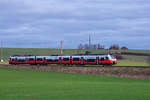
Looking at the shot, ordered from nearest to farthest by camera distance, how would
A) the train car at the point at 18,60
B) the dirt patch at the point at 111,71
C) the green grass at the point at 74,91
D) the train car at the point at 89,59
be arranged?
the green grass at the point at 74,91 → the dirt patch at the point at 111,71 → the train car at the point at 89,59 → the train car at the point at 18,60

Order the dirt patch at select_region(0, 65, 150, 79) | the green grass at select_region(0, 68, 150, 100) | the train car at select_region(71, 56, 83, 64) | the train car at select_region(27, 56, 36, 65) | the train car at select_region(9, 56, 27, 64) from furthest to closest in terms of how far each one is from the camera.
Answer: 1. the train car at select_region(9, 56, 27, 64)
2. the train car at select_region(27, 56, 36, 65)
3. the train car at select_region(71, 56, 83, 64)
4. the dirt patch at select_region(0, 65, 150, 79)
5. the green grass at select_region(0, 68, 150, 100)

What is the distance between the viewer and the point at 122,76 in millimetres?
52969

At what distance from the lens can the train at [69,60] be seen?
6231 centimetres

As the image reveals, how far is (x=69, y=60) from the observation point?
222 feet

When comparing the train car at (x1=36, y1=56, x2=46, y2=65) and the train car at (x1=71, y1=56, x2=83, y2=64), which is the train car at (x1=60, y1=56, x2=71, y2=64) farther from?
the train car at (x1=36, y1=56, x2=46, y2=65)

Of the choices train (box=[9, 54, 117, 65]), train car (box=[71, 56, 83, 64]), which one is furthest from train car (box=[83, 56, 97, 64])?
train car (box=[71, 56, 83, 64])

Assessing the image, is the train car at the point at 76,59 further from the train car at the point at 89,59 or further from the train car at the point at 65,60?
the train car at the point at 89,59

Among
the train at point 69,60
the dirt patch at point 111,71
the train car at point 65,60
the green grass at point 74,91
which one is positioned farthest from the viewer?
the train car at point 65,60

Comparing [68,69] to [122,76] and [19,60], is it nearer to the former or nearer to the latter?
[122,76]

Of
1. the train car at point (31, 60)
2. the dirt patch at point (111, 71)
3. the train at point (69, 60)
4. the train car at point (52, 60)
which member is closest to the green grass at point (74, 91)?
the dirt patch at point (111, 71)

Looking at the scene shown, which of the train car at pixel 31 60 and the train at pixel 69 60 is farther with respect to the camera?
the train car at pixel 31 60

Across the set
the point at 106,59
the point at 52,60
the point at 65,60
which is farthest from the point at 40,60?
the point at 106,59

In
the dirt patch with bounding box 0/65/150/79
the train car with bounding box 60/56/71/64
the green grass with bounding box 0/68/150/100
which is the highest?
the train car with bounding box 60/56/71/64

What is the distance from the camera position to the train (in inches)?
2453
